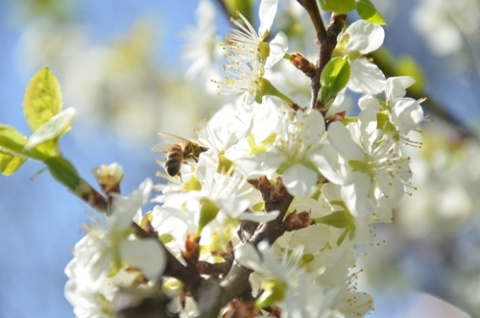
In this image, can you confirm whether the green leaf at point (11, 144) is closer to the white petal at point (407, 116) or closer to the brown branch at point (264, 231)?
the brown branch at point (264, 231)

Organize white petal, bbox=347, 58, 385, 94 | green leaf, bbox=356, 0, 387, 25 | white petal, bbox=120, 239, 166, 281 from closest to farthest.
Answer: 1. white petal, bbox=120, 239, 166, 281
2. green leaf, bbox=356, 0, 387, 25
3. white petal, bbox=347, 58, 385, 94

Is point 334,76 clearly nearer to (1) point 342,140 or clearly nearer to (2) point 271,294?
(1) point 342,140

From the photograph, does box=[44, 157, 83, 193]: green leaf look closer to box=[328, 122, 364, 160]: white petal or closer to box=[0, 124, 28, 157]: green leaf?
box=[0, 124, 28, 157]: green leaf

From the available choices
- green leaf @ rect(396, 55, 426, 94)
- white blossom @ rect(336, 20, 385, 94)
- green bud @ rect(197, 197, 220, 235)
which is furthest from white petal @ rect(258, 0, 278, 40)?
green leaf @ rect(396, 55, 426, 94)

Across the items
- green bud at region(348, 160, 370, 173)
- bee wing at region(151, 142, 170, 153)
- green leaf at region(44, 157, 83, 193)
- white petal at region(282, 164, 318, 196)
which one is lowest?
bee wing at region(151, 142, 170, 153)

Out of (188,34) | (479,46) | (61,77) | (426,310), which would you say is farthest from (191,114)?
(188,34)

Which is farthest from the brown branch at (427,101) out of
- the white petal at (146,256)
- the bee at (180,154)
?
the white petal at (146,256)
